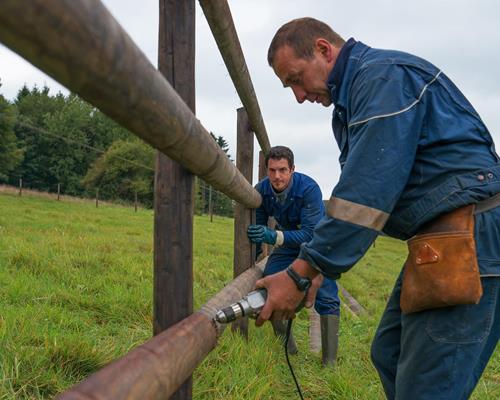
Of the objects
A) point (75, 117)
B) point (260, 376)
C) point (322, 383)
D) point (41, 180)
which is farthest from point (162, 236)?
point (75, 117)

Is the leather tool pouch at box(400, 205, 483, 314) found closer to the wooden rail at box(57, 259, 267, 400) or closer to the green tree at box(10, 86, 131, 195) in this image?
the wooden rail at box(57, 259, 267, 400)

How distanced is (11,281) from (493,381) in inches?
147

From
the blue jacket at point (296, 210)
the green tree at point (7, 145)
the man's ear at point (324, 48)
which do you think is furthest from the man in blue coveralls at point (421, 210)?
the green tree at point (7, 145)

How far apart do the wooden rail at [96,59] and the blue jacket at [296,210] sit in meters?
2.72

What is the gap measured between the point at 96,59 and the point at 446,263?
47.4 inches

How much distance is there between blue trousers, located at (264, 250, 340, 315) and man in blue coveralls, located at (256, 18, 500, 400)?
2.16m

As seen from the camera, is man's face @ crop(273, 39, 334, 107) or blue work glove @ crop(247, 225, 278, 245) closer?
man's face @ crop(273, 39, 334, 107)

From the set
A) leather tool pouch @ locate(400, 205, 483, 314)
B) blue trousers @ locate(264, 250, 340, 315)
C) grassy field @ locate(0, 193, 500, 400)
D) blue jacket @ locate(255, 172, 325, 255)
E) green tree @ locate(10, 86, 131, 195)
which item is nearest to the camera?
leather tool pouch @ locate(400, 205, 483, 314)

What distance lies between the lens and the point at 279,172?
12.2 feet

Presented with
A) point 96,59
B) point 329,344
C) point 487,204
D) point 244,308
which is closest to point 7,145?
point 329,344

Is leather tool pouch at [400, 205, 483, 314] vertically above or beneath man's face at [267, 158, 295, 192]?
beneath

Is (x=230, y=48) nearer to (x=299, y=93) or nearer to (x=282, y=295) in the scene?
(x=299, y=93)

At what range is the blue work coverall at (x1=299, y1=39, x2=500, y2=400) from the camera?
1.44 meters

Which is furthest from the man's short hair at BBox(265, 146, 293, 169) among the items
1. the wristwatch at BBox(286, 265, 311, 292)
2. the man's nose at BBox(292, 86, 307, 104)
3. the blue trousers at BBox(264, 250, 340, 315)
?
the wristwatch at BBox(286, 265, 311, 292)
